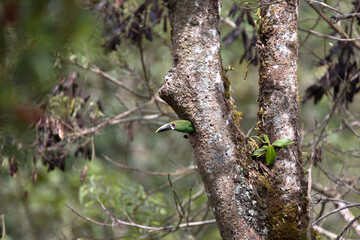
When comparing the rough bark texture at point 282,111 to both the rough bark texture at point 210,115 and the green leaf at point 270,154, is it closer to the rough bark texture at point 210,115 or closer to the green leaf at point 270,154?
the green leaf at point 270,154

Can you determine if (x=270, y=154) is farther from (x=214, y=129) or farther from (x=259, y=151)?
(x=214, y=129)

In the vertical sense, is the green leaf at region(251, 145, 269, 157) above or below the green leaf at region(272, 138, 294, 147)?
below

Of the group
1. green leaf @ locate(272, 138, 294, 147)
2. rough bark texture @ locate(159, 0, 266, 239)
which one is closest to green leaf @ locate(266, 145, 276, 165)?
green leaf @ locate(272, 138, 294, 147)

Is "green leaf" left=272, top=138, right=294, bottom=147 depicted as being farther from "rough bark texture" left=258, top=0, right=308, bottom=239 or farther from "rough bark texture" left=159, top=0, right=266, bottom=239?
"rough bark texture" left=159, top=0, right=266, bottom=239

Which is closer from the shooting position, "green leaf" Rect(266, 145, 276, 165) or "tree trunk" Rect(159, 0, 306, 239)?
"tree trunk" Rect(159, 0, 306, 239)

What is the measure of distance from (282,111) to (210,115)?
1.36 feet

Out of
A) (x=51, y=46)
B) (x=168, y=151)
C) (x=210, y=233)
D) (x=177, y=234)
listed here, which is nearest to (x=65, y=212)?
(x=168, y=151)

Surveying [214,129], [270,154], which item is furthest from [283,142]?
[214,129]

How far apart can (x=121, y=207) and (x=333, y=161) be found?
258cm

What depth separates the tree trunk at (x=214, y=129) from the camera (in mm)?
1932

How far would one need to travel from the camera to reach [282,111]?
2.10 m

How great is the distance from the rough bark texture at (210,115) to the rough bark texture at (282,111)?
14 centimetres

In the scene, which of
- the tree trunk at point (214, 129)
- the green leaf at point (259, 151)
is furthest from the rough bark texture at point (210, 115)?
the green leaf at point (259, 151)

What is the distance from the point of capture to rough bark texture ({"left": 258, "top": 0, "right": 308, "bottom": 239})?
79.0 inches
